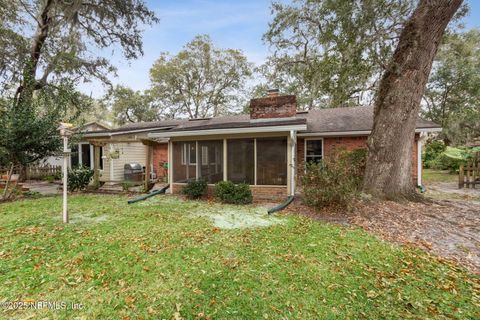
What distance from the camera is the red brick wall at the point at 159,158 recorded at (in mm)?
13422

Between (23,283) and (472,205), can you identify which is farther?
(472,205)

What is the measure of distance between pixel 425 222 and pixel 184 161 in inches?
303

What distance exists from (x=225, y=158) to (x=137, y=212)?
3495 mm

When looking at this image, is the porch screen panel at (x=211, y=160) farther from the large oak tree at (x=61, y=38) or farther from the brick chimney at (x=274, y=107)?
the large oak tree at (x=61, y=38)

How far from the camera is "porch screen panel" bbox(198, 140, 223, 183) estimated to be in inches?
334

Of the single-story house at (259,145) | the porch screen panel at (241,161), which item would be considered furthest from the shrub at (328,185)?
the porch screen panel at (241,161)

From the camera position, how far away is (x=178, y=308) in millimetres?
2463

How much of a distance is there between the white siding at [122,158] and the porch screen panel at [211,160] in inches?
142

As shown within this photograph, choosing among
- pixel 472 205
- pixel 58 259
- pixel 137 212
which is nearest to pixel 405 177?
pixel 472 205

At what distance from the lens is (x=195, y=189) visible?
8.03 m

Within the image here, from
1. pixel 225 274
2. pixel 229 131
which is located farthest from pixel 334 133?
pixel 225 274

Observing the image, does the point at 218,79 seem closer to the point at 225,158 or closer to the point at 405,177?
the point at 225,158

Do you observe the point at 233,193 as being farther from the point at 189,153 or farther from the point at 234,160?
the point at 189,153

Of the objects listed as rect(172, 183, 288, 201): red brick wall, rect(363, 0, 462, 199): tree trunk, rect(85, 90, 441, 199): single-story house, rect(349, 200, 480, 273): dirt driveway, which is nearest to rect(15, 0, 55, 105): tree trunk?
rect(85, 90, 441, 199): single-story house
